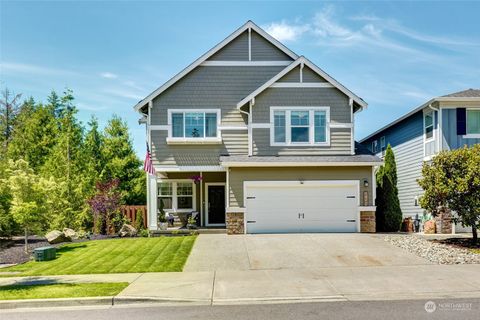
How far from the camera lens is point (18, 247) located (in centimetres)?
1848

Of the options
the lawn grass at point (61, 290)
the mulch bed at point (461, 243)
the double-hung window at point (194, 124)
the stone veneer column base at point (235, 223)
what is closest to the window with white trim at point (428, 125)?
the mulch bed at point (461, 243)

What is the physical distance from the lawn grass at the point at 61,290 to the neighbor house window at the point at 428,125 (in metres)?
16.1

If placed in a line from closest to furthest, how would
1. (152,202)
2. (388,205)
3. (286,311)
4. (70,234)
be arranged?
(286,311), (70,234), (152,202), (388,205)

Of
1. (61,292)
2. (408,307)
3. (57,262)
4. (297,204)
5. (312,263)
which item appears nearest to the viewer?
(408,307)

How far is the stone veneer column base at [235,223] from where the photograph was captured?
18578mm

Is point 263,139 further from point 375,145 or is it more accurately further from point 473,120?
point 375,145

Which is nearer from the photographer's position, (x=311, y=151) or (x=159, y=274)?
(x=159, y=274)

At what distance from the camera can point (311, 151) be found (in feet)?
64.7

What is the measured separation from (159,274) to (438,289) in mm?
6958

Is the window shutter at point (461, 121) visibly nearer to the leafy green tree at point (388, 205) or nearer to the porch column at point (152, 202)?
the leafy green tree at point (388, 205)

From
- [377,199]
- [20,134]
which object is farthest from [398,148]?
[20,134]

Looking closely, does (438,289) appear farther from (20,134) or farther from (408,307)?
(20,134)

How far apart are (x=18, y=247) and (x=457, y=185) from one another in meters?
17.6

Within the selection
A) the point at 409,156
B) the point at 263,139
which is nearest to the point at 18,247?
the point at 263,139
